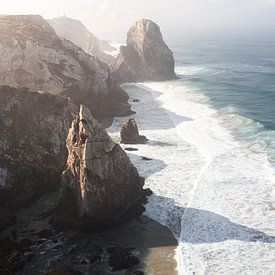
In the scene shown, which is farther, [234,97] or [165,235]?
[234,97]

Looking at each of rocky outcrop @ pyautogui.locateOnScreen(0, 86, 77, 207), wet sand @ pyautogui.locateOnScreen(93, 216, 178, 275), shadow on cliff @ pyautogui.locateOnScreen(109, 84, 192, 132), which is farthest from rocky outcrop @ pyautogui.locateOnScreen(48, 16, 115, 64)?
wet sand @ pyautogui.locateOnScreen(93, 216, 178, 275)

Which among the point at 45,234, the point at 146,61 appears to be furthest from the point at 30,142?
the point at 146,61

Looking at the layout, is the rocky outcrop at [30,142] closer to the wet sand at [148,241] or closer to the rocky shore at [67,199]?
the rocky shore at [67,199]

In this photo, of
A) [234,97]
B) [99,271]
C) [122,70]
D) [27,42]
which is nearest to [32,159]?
[99,271]

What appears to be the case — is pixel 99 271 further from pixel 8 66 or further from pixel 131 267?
pixel 8 66

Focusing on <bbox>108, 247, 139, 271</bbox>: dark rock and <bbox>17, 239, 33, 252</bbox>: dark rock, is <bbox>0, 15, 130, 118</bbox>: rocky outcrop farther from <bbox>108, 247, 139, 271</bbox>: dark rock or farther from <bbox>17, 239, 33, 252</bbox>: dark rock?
<bbox>108, 247, 139, 271</bbox>: dark rock

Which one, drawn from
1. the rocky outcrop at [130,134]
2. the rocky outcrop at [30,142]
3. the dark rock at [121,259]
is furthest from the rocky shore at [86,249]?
the rocky outcrop at [130,134]
